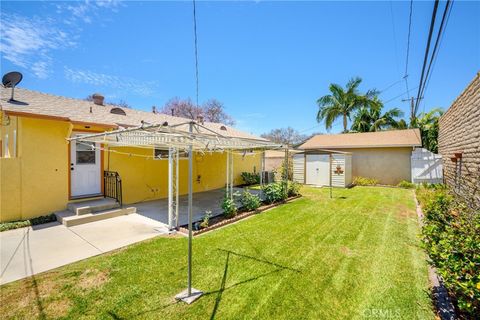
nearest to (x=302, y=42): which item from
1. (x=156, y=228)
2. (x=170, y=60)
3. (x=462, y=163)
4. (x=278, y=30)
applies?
(x=278, y=30)

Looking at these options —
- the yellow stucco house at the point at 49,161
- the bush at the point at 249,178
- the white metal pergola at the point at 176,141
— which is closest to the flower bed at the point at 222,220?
the white metal pergola at the point at 176,141

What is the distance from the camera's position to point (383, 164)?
667 inches

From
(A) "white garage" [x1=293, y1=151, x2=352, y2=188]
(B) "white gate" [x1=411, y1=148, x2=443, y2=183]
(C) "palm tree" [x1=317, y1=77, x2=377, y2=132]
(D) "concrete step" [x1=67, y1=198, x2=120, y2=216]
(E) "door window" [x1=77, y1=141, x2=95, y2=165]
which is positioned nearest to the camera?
(D) "concrete step" [x1=67, y1=198, x2=120, y2=216]

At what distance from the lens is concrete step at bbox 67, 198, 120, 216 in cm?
738

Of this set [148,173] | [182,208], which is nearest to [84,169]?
[148,173]

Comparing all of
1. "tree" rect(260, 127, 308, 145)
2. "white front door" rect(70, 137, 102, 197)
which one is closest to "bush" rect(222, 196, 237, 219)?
"white front door" rect(70, 137, 102, 197)

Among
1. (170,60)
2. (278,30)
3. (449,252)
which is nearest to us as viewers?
(449,252)

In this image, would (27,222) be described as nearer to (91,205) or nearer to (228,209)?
(91,205)

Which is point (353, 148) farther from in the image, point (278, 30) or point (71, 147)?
point (71, 147)

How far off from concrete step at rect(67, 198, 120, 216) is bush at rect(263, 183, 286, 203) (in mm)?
6208

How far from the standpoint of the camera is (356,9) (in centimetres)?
815

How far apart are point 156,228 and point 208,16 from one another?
21.1ft

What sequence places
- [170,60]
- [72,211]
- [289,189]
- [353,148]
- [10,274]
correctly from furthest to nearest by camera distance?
[353,148] < [289,189] < [170,60] < [72,211] < [10,274]

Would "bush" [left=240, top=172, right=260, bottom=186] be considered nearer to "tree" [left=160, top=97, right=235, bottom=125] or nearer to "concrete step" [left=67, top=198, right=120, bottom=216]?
"concrete step" [left=67, top=198, right=120, bottom=216]
